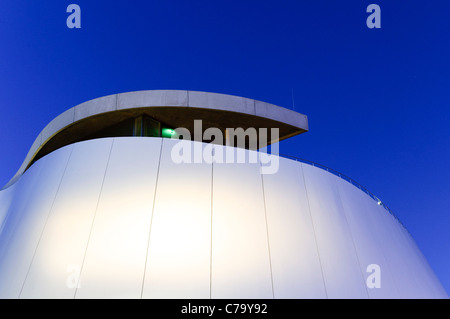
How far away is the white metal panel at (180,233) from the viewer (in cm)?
906

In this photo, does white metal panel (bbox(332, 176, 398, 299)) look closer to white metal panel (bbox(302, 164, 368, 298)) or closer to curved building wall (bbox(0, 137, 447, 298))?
curved building wall (bbox(0, 137, 447, 298))

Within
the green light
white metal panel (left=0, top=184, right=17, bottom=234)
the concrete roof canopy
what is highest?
the concrete roof canopy

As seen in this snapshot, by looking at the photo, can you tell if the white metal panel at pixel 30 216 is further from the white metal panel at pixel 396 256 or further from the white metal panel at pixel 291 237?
the white metal panel at pixel 396 256


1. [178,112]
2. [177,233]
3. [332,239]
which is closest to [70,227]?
[177,233]

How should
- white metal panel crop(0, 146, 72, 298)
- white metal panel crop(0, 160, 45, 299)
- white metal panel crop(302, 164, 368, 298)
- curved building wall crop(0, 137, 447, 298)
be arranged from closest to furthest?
1. curved building wall crop(0, 137, 447, 298)
2. white metal panel crop(0, 160, 45, 299)
3. white metal panel crop(0, 146, 72, 298)
4. white metal panel crop(302, 164, 368, 298)

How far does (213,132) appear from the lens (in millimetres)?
15398

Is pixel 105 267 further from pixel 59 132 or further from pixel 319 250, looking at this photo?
pixel 59 132

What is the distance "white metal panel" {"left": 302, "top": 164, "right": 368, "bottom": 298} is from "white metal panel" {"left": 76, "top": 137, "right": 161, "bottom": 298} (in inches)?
185

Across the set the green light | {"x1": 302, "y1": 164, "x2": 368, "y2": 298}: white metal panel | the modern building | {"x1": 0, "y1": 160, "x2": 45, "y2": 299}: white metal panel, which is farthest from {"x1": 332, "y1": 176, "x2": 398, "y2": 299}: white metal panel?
{"x1": 0, "y1": 160, "x2": 45, "y2": 299}: white metal panel

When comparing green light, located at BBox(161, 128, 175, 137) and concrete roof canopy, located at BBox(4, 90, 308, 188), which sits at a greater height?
concrete roof canopy, located at BBox(4, 90, 308, 188)

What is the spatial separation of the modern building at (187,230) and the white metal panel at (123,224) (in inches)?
1.0

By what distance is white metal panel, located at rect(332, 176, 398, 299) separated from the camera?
11109 mm
